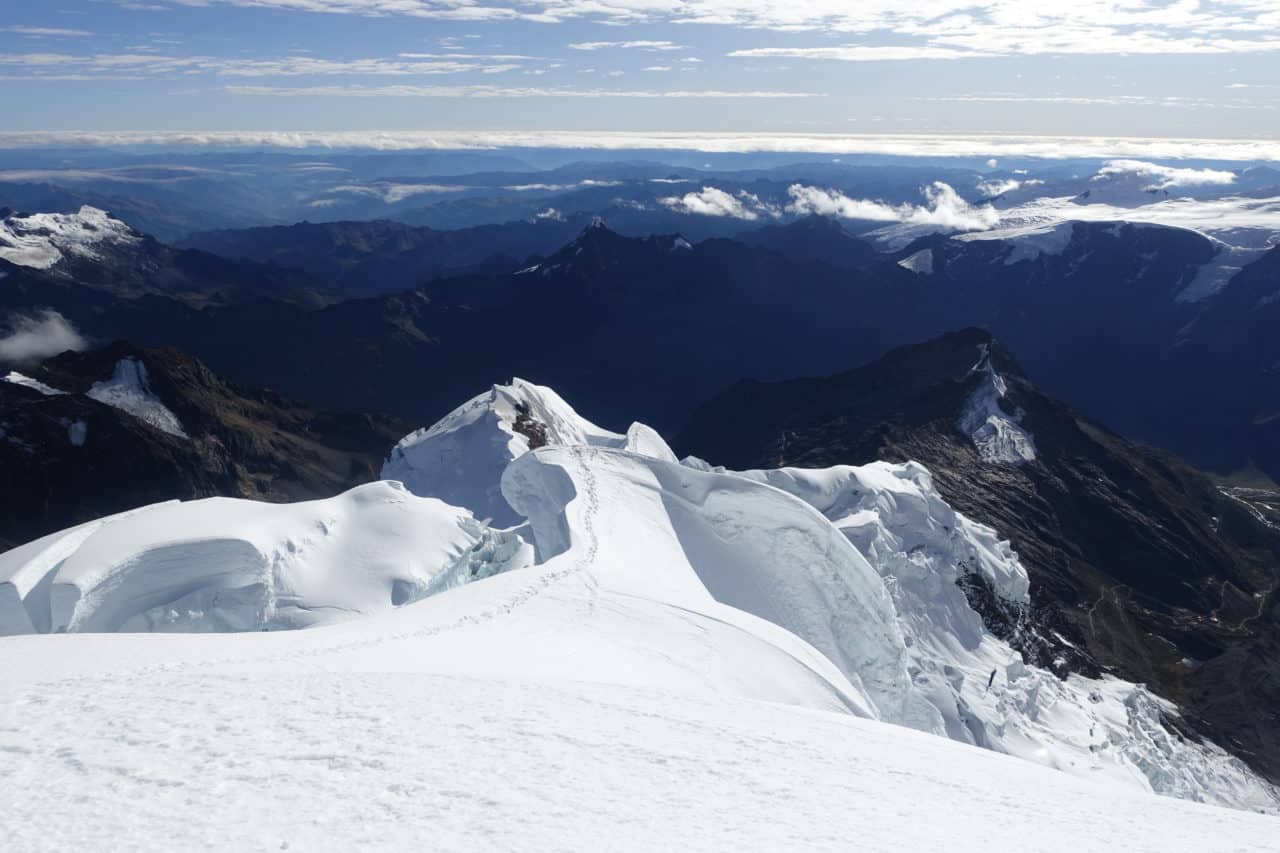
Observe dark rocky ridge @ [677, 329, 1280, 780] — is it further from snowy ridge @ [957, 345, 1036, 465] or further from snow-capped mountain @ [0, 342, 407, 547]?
snow-capped mountain @ [0, 342, 407, 547]

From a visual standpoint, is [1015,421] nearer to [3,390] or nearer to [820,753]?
[820,753]

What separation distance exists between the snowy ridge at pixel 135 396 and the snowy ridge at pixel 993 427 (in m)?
153

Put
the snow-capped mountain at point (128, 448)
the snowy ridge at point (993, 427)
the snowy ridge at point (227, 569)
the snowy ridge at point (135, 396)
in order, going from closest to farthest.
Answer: the snowy ridge at point (227, 569), the snowy ridge at point (993, 427), the snow-capped mountain at point (128, 448), the snowy ridge at point (135, 396)

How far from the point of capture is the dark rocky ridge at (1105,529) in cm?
10594

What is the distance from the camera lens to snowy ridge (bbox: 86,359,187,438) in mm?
179500

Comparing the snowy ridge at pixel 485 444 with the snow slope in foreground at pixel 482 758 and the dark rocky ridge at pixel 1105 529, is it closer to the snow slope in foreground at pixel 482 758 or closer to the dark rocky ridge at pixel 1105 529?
the snow slope in foreground at pixel 482 758

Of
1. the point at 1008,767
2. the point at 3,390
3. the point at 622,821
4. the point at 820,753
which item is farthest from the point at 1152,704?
the point at 3,390

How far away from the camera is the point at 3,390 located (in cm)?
15762

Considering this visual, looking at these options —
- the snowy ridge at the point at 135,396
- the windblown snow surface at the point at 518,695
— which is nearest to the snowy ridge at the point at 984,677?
the windblown snow surface at the point at 518,695

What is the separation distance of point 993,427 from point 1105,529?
25.3m

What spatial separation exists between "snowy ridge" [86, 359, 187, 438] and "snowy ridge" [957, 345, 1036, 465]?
153205mm

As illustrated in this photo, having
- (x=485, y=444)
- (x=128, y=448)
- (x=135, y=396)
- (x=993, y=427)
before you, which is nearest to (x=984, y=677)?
(x=485, y=444)

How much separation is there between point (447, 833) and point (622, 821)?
11.5ft

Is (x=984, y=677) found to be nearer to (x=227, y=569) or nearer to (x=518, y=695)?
(x=227, y=569)
